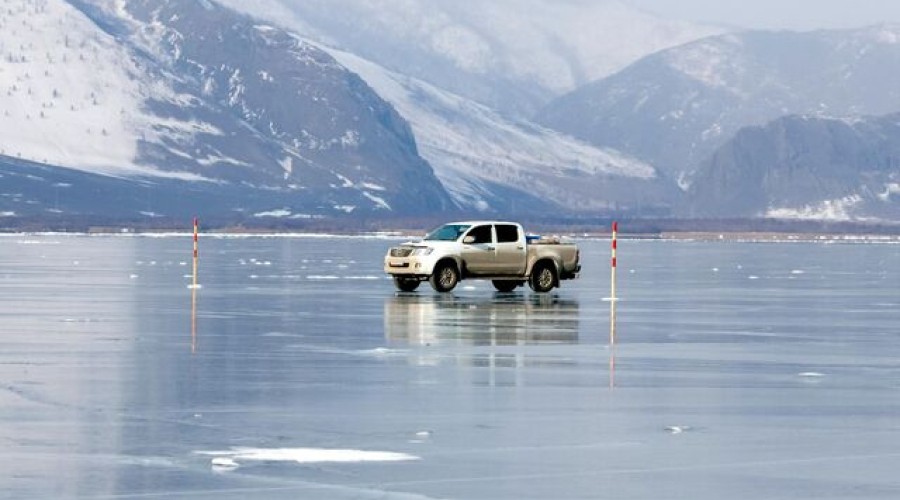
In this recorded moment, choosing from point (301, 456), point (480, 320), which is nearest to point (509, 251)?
point (480, 320)

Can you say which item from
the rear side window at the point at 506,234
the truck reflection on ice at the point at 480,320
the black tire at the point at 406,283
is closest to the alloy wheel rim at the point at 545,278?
the rear side window at the point at 506,234

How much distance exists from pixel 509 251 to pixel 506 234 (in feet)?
1.86

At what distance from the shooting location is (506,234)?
57.2 metres

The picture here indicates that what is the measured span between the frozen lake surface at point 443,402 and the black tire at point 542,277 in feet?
30.8

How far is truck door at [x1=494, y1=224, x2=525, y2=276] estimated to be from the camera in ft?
186

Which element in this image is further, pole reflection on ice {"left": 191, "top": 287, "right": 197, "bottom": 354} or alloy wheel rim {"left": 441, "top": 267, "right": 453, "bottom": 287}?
alloy wheel rim {"left": 441, "top": 267, "right": 453, "bottom": 287}

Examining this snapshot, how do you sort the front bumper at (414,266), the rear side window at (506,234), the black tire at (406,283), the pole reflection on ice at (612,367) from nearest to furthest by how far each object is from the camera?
the pole reflection on ice at (612,367) < the front bumper at (414,266) < the rear side window at (506,234) < the black tire at (406,283)

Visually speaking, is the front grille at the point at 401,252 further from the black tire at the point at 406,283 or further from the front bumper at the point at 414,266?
the black tire at the point at 406,283

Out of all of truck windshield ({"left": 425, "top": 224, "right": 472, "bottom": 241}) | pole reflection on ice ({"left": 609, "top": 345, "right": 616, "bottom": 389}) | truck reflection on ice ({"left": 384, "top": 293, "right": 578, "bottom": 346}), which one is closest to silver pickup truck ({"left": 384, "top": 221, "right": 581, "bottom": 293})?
truck windshield ({"left": 425, "top": 224, "right": 472, "bottom": 241})

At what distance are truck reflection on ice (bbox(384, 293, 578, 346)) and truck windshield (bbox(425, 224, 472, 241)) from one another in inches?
122

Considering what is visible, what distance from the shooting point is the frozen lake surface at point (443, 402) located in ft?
55.1

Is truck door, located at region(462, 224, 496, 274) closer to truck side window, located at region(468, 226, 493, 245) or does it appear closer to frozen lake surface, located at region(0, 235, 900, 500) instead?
truck side window, located at region(468, 226, 493, 245)

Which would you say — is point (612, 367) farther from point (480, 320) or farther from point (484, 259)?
point (484, 259)

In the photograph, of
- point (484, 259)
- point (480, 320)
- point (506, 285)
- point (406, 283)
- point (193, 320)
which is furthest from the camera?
point (506, 285)
